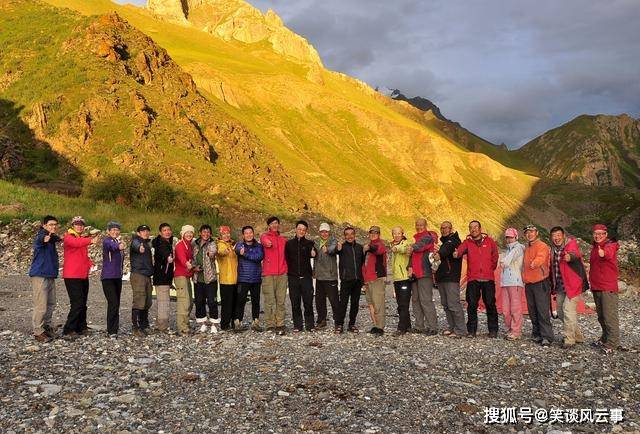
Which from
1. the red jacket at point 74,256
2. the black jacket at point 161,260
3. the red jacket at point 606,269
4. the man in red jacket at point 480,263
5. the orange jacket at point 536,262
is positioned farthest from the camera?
the man in red jacket at point 480,263

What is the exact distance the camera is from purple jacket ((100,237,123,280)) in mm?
11266

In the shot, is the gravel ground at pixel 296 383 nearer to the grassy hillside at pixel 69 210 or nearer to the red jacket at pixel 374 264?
the red jacket at pixel 374 264

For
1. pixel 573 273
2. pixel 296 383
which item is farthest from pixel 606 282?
pixel 296 383

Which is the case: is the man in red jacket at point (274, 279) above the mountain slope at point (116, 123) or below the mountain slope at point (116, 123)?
below

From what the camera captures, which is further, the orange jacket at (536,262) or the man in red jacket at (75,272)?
the orange jacket at (536,262)

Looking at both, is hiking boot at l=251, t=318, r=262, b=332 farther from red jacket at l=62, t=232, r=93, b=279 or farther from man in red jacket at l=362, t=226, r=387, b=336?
red jacket at l=62, t=232, r=93, b=279

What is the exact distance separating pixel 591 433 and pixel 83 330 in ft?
33.5

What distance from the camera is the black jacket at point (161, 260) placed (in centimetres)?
1182

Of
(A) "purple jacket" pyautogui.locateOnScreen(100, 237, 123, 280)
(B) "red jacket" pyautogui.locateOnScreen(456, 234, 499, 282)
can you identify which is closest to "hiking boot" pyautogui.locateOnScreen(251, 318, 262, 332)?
(A) "purple jacket" pyautogui.locateOnScreen(100, 237, 123, 280)

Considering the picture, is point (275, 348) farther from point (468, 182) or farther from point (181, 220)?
point (468, 182)

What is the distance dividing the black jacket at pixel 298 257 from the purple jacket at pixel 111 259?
12.9ft

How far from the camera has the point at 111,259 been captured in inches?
446

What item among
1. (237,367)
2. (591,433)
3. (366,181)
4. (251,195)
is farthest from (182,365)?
(366,181)

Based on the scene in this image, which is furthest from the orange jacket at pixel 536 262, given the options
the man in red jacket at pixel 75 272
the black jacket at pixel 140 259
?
the man in red jacket at pixel 75 272
